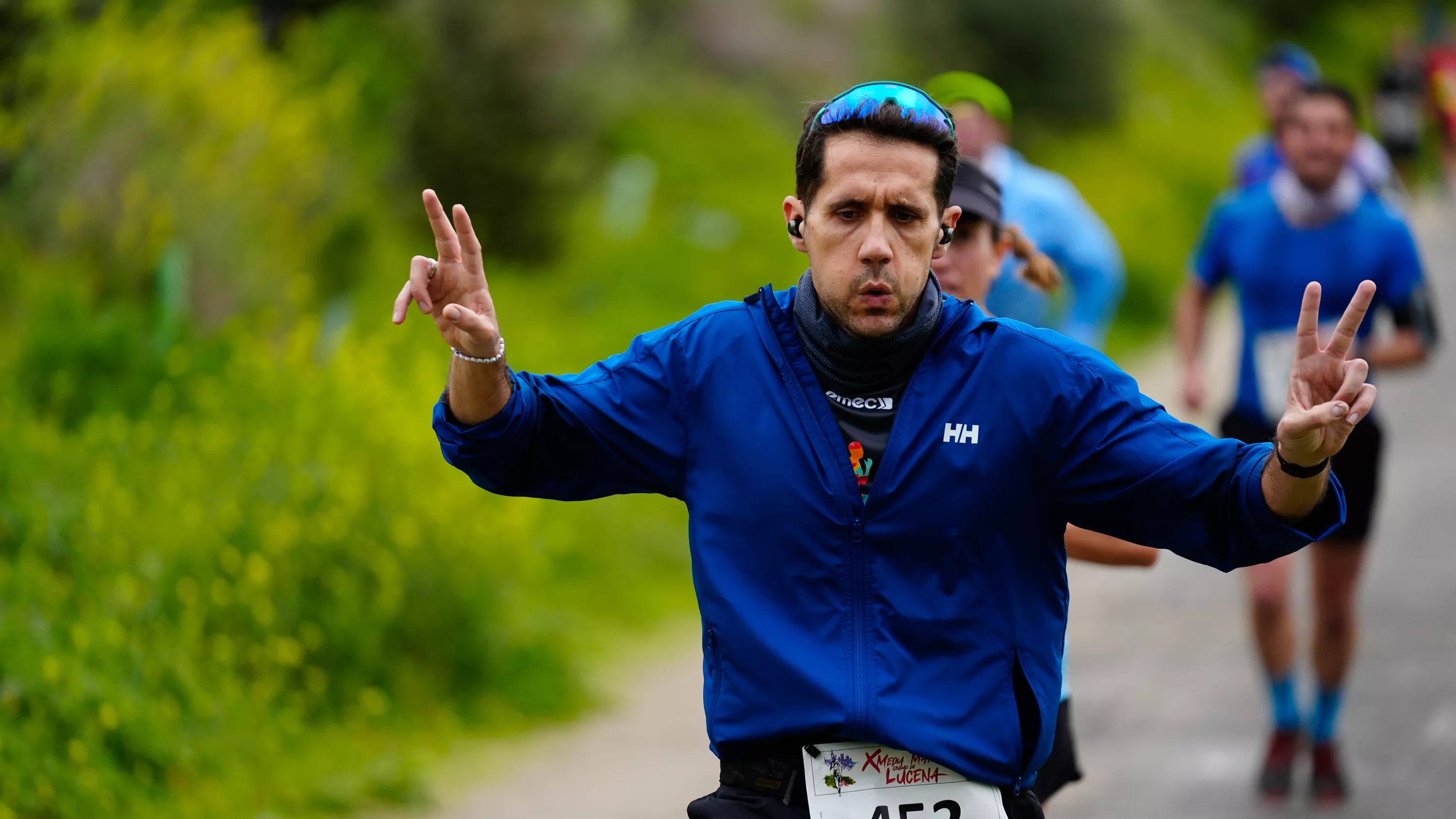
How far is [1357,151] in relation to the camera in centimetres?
884

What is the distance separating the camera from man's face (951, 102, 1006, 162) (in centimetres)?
556

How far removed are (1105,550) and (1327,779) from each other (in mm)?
2620

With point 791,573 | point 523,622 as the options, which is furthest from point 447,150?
point 791,573

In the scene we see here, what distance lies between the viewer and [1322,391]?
2.52 meters

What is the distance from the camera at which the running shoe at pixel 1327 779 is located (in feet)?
19.0

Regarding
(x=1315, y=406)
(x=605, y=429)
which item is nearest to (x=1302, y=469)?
(x=1315, y=406)

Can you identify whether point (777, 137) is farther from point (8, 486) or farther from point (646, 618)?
point (8, 486)

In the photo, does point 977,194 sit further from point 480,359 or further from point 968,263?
point 480,359

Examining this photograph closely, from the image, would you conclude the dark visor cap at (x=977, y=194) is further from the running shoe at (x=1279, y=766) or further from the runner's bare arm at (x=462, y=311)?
the running shoe at (x=1279, y=766)

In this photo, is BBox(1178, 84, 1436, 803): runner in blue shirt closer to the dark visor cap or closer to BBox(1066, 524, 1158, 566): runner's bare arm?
the dark visor cap

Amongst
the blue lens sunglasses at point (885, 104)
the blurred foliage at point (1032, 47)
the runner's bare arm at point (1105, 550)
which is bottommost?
the runner's bare arm at point (1105, 550)

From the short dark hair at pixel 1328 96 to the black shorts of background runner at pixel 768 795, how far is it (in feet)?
12.9

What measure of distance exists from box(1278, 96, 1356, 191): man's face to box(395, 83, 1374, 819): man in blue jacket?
3.56 metres

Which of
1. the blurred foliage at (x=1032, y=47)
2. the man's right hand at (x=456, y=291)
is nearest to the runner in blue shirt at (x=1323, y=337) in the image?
the man's right hand at (x=456, y=291)
